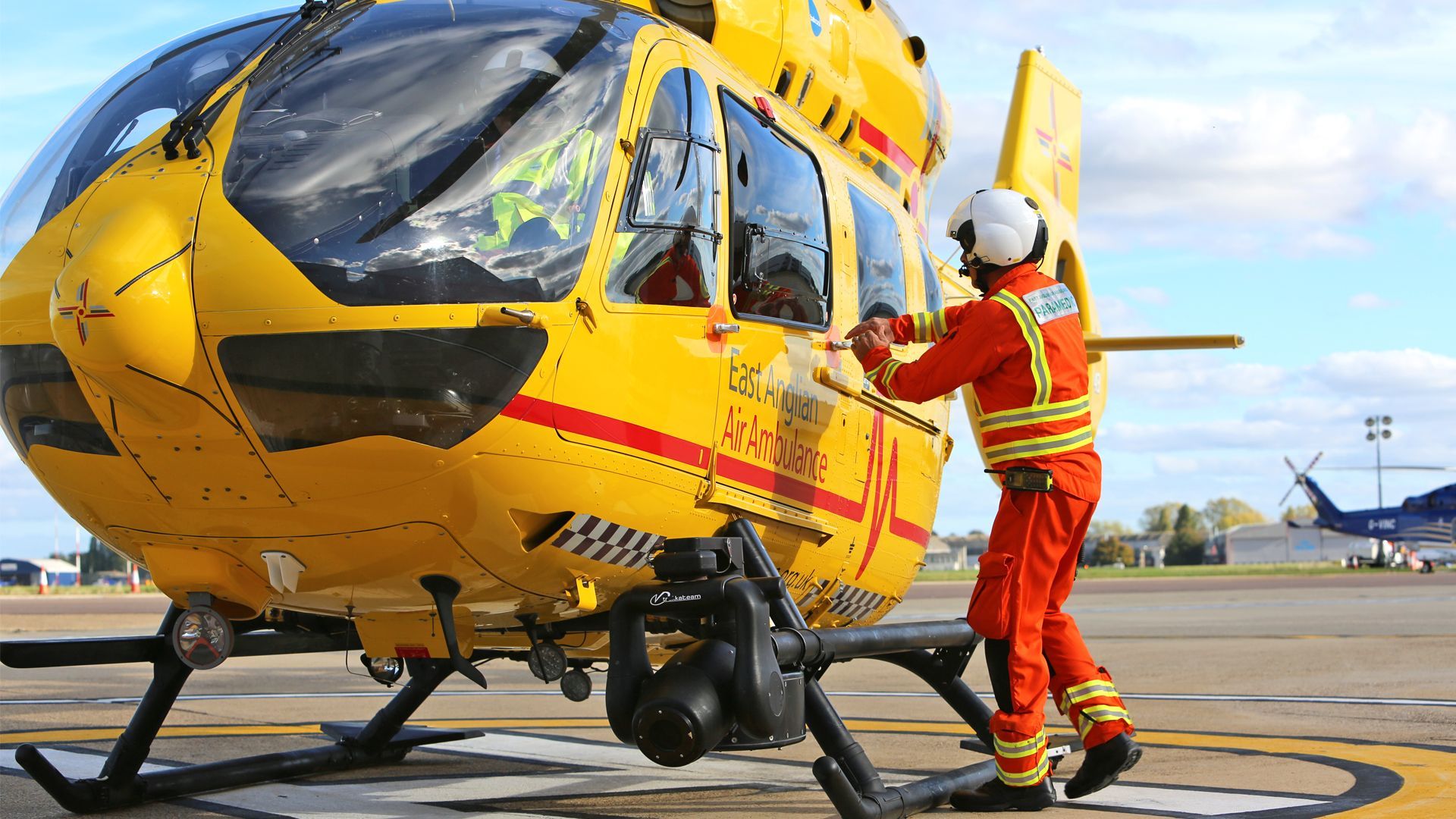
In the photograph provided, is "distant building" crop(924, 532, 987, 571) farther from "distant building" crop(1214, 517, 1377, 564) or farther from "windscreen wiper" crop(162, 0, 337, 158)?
"windscreen wiper" crop(162, 0, 337, 158)

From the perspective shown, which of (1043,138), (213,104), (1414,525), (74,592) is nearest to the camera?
(213,104)

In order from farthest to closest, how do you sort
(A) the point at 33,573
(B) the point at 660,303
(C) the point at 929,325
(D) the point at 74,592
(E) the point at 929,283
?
(A) the point at 33,573 < (D) the point at 74,592 < (E) the point at 929,283 < (C) the point at 929,325 < (B) the point at 660,303

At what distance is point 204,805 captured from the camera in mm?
5852

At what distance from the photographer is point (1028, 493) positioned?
507 centimetres

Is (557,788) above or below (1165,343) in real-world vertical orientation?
below

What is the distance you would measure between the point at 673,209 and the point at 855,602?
248cm

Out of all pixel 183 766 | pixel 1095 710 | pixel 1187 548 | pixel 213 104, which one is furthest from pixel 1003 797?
pixel 1187 548

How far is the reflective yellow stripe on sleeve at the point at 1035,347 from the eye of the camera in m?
5.10

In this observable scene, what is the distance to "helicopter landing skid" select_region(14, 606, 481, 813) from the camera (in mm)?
5532

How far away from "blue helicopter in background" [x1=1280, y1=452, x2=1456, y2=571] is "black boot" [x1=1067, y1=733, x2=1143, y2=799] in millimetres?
59232

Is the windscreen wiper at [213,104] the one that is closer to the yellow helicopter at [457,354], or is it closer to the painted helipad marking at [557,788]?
the yellow helicopter at [457,354]

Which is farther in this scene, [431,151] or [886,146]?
[886,146]

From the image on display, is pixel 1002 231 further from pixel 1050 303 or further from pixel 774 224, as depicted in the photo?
pixel 774 224

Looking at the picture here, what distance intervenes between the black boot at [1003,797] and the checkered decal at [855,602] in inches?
40.0
